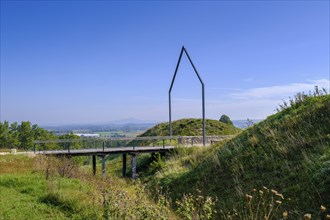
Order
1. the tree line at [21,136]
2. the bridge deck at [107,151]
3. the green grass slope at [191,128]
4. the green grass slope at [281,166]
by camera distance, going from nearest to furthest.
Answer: the green grass slope at [281,166] → the bridge deck at [107,151] → the green grass slope at [191,128] → the tree line at [21,136]

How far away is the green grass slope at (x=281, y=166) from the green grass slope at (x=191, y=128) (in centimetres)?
2851

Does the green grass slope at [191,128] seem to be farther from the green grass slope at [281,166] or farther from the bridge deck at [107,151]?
the green grass slope at [281,166]

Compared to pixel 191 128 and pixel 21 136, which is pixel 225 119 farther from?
pixel 21 136

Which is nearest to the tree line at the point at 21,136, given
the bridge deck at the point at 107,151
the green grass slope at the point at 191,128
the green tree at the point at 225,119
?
the green grass slope at the point at 191,128

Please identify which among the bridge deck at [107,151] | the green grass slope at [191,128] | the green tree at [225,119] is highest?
the green tree at [225,119]

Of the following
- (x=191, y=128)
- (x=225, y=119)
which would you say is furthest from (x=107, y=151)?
(x=225, y=119)

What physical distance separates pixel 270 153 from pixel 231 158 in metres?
2.19

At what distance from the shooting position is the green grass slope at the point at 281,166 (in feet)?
30.4

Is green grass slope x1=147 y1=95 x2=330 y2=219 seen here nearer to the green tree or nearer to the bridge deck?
the bridge deck

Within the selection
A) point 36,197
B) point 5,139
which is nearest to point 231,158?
point 36,197

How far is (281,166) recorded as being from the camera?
37.6 ft

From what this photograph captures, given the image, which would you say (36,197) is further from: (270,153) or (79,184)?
(270,153)

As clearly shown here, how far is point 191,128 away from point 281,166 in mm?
35866

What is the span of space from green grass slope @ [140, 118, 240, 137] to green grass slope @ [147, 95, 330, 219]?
28510 millimetres
